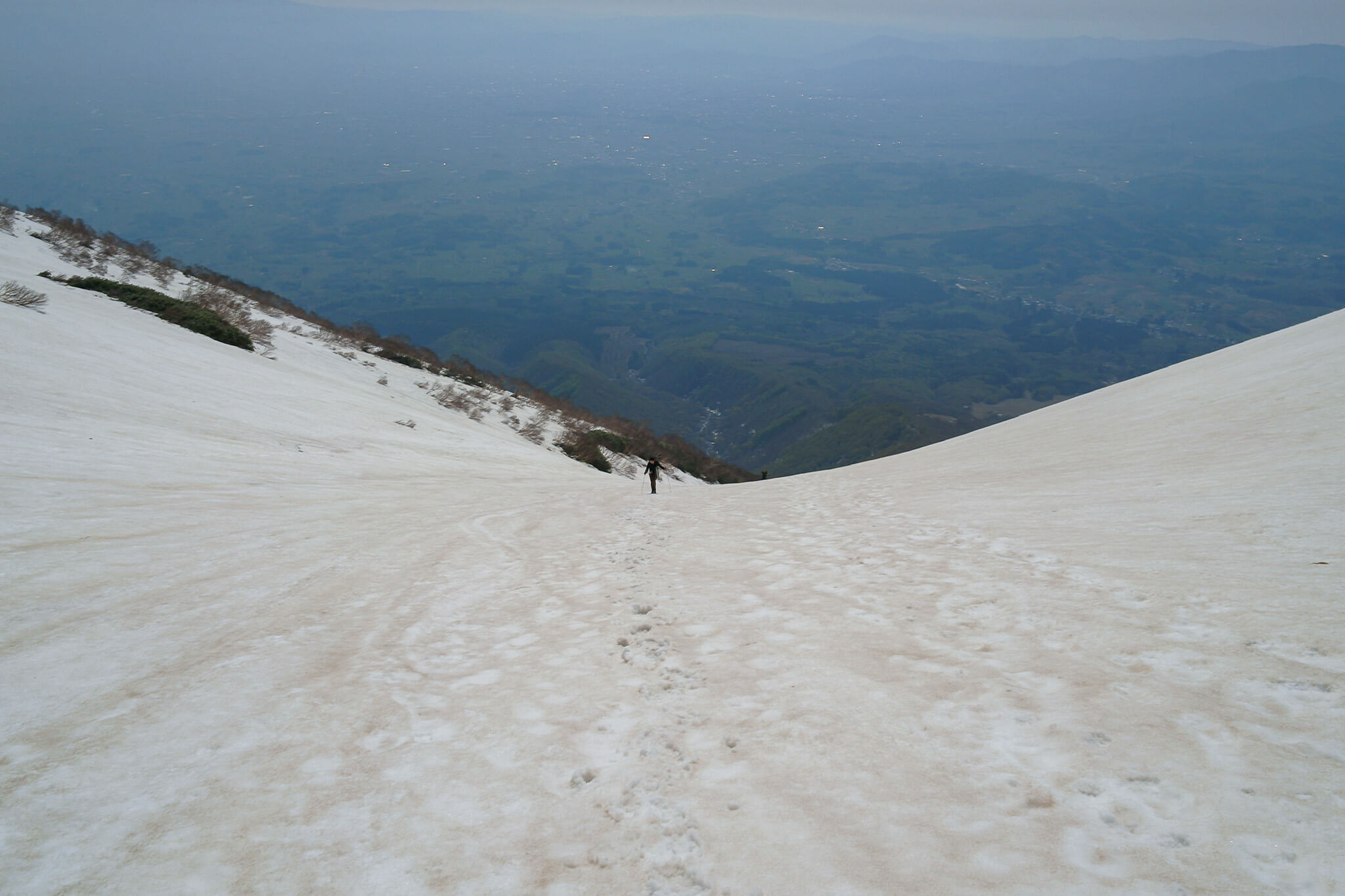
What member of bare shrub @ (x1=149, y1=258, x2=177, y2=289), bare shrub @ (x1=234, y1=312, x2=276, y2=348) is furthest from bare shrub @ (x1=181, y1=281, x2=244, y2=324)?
bare shrub @ (x1=149, y1=258, x2=177, y2=289)

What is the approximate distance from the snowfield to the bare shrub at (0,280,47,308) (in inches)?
209

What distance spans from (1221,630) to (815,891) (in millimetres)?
4152

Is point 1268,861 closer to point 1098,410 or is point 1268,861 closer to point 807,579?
point 807,579

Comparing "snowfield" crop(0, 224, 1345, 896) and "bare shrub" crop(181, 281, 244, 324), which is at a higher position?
"bare shrub" crop(181, 281, 244, 324)

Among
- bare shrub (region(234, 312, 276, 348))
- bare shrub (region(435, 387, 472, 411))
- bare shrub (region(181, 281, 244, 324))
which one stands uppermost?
bare shrub (region(181, 281, 244, 324))

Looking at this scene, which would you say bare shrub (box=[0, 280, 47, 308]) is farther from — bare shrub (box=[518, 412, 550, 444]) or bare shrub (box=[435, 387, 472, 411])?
bare shrub (box=[518, 412, 550, 444])

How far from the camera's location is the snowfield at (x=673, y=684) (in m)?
3.83

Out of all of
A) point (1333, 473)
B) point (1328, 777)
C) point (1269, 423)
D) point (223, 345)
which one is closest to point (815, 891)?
point (1328, 777)

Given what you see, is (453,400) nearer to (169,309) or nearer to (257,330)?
(257,330)

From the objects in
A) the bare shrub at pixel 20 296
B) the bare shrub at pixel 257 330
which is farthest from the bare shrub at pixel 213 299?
the bare shrub at pixel 20 296

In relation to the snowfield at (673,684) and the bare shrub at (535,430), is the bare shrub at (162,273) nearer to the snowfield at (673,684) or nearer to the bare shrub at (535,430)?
the bare shrub at (535,430)

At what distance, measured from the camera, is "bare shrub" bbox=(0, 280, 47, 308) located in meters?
15.9

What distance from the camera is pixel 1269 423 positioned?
37.0ft

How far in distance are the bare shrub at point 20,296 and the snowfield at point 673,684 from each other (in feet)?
17.4
